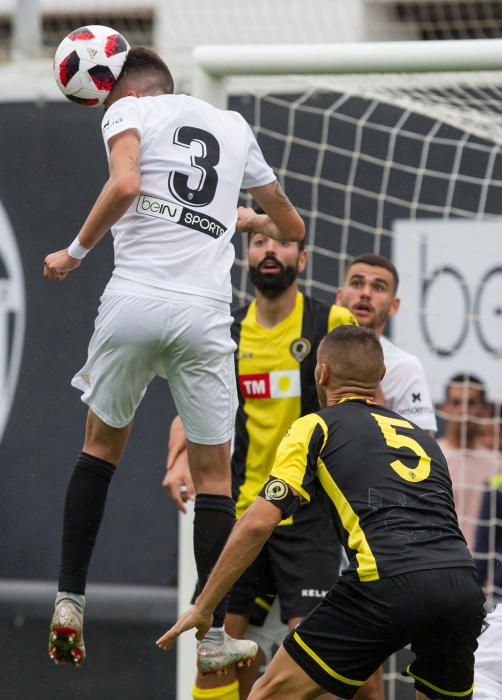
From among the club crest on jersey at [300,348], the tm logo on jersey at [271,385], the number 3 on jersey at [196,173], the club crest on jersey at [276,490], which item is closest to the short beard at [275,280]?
the club crest on jersey at [300,348]

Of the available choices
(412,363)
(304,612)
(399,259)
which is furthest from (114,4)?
(304,612)

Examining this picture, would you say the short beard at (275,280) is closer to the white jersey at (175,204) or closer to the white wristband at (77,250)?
the white jersey at (175,204)

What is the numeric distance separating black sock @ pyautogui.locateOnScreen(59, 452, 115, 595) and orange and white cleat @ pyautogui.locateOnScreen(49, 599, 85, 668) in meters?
0.09

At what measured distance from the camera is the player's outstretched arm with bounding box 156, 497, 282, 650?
14.2ft

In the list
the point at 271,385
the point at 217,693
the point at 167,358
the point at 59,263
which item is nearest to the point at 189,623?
the point at 167,358

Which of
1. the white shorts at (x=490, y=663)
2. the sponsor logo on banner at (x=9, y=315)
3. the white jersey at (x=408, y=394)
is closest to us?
the white shorts at (x=490, y=663)

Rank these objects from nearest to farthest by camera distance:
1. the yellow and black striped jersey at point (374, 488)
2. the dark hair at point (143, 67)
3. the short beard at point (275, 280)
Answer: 1. the yellow and black striped jersey at point (374, 488)
2. the dark hair at point (143, 67)
3. the short beard at point (275, 280)

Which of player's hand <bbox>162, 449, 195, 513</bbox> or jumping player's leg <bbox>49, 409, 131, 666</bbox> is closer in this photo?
jumping player's leg <bbox>49, 409, 131, 666</bbox>

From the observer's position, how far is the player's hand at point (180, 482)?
582 centimetres

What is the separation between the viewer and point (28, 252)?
8.56 meters

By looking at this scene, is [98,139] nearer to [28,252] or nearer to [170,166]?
[28,252]

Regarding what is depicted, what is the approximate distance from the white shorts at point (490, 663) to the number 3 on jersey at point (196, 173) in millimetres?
2074

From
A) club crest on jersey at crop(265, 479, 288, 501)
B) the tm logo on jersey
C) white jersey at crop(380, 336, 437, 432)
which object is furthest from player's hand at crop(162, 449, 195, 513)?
club crest on jersey at crop(265, 479, 288, 501)

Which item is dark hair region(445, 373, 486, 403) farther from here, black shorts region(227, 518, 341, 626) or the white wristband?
the white wristband
